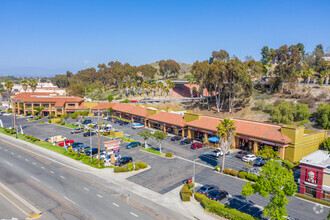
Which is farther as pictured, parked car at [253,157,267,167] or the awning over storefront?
the awning over storefront

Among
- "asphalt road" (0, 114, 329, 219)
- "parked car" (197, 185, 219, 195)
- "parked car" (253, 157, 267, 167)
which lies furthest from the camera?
"parked car" (253, 157, 267, 167)

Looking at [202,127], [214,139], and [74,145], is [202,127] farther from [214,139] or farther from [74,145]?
[74,145]

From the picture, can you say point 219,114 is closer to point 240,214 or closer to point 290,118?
point 290,118

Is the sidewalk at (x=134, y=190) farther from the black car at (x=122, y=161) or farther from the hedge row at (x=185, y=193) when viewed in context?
the black car at (x=122, y=161)

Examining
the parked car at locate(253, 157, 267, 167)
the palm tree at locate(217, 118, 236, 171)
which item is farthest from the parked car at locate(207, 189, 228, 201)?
the parked car at locate(253, 157, 267, 167)

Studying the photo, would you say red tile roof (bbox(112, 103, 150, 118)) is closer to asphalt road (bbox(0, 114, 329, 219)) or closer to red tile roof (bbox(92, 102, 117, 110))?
red tile roof (bbox(92, 102, 117, 110))

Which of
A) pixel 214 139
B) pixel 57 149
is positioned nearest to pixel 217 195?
pixel 214 139

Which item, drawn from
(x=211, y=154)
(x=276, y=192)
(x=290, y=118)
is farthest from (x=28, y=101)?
(x=276, y=192)
